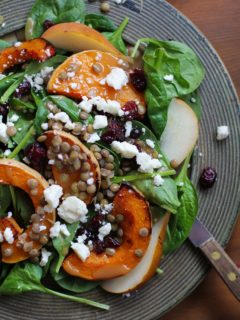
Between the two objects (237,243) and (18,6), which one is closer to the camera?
(18,6)

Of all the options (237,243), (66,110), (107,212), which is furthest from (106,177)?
(237,243)

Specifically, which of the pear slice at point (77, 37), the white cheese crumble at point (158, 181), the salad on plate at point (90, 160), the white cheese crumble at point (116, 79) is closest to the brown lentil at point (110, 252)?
the salad on plate at point (90, 160)

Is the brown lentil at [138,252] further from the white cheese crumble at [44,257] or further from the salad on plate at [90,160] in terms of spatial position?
the white cheese crumble at [44,257]

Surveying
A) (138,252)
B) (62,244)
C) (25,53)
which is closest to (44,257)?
(62,244)

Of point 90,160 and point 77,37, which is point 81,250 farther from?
point 77,37

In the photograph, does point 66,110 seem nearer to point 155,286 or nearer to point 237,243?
point 155,286
